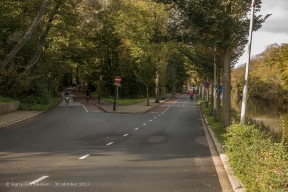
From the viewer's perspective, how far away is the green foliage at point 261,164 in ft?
15.7

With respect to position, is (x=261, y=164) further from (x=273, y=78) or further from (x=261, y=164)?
(x=273, y=78)

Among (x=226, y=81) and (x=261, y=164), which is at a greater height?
(x=226, y=81)

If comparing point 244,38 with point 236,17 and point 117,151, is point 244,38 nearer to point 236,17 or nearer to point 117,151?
point 236,17

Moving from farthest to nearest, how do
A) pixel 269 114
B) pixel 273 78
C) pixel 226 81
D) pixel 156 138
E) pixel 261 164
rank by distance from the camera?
1. pixel 273 78
2. pixel 269 114
3. pixel 226 81
4. pixel 156 138
5. pixel 261 164

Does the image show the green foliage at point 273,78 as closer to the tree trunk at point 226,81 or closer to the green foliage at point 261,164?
the tree trunk at point 226,81

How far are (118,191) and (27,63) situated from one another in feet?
96.2

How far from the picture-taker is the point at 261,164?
5375 millimetres

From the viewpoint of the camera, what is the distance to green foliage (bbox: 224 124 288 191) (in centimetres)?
479

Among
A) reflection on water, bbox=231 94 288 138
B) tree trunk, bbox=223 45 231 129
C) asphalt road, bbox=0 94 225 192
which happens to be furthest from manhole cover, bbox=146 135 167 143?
reflection on water, bbox=231 94 288 138

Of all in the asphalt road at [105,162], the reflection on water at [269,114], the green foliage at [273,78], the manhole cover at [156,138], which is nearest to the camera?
the asphalt road at [105,162]

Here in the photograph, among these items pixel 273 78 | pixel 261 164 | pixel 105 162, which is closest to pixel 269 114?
pixel 105 162

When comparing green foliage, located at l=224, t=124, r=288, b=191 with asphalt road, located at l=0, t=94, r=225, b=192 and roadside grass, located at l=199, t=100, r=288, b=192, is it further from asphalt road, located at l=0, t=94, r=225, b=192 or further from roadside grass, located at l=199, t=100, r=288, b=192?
asphalt road, located at l=0, t=94, r=225, b=192

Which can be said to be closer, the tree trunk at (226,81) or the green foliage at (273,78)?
the tree trunk at (226,81)

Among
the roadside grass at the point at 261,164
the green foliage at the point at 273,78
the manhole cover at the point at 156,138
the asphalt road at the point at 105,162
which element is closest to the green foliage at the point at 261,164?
the roadside grass at the point at 261,164
